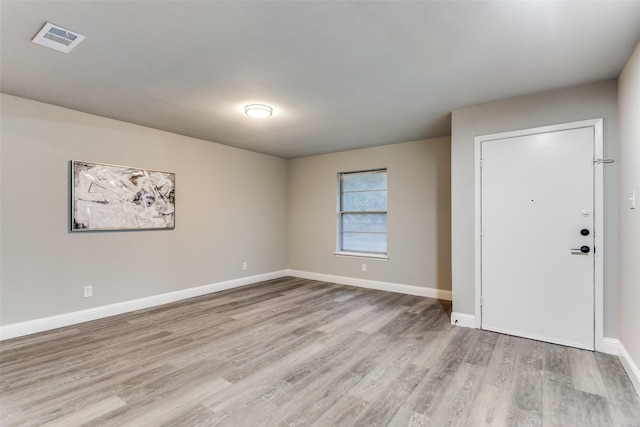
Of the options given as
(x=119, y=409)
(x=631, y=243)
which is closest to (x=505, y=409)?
(x=631, y=243)

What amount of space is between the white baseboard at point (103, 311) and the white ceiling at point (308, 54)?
7.74 ft

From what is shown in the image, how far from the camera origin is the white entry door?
9.41ft

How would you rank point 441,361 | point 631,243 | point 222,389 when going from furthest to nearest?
point 441,361
point 631,243
point 222,389

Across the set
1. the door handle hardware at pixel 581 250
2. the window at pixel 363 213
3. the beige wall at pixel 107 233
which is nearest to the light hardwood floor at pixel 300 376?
the beige wall at pixel 107 233

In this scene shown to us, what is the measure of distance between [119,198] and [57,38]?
2190mm

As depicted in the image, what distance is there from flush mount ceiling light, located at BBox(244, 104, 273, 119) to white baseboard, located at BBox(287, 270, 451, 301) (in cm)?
334

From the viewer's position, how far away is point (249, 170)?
567 centimetres

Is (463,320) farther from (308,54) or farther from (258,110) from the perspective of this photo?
(258,110)

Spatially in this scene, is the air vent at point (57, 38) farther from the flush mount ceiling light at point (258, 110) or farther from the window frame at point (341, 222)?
the window frame at point (341, 222)

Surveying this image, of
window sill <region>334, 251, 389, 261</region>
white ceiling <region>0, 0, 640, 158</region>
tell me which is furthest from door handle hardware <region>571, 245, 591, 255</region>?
window sill <region>334, 251, 389, 261</region>

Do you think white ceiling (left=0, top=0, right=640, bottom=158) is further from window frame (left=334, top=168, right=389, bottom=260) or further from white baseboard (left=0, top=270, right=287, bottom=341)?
white baseboard (left=0, top=270, right=287, bottom=341)

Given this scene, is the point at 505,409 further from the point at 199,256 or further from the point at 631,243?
the point at 199,256

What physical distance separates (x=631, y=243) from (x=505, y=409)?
1.63 metres

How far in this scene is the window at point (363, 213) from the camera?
5.46m
